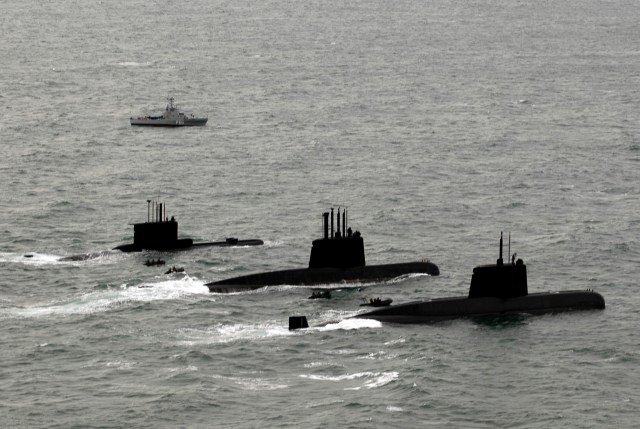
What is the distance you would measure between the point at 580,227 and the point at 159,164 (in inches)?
1734

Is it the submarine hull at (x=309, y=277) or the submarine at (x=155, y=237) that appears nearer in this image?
the submarine hull at (x=309, y=277)

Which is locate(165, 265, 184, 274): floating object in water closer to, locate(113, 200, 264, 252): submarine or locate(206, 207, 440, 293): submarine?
locate(206, 207, 440, 293): submarine

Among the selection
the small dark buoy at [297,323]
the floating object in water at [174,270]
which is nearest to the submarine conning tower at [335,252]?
the floating object in water at [174,270]

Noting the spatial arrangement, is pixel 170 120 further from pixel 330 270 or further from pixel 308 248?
pixel 330 270

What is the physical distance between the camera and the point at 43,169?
136m

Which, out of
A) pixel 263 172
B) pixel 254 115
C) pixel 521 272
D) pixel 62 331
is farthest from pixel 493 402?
pixel 254 115

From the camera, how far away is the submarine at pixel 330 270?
9531 cm

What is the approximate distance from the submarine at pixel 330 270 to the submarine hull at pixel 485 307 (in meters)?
9.35

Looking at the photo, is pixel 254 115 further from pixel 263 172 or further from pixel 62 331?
pixel 62 331

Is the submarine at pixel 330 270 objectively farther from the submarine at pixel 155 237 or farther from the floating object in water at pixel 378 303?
the submarine at pixel 155 237

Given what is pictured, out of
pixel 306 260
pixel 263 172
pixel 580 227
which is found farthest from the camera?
pixel 263 172

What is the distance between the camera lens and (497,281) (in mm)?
89000

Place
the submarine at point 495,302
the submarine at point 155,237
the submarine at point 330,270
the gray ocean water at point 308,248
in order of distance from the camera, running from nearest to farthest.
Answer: the gray ocean water at point 308,248 → the submarine at point 495,302 → the submarine at point 330,270 → the submarine at point 155,237

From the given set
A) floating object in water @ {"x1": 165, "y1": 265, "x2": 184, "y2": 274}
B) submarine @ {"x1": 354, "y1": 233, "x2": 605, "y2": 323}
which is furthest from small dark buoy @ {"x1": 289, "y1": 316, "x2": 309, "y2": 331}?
floating object in water @ {"x1": 165, "y1": 265, "x2": 184, "y2": 274}
